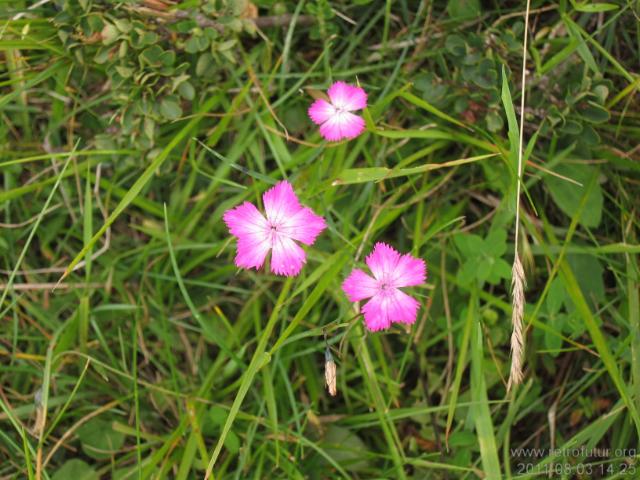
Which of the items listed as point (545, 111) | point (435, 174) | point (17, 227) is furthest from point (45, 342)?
point (545, 111)

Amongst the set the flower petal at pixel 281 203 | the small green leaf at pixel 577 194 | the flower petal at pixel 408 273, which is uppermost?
the small green leaf at pixel 577 194

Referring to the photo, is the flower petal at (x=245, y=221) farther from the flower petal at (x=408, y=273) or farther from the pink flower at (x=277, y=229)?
the flower petal at (x=408, y=273)

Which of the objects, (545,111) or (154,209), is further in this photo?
(154,209)

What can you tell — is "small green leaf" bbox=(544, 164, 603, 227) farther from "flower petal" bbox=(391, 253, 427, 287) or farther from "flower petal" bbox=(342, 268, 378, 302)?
"flower petal" bbox=(342, 268, 378, 302)

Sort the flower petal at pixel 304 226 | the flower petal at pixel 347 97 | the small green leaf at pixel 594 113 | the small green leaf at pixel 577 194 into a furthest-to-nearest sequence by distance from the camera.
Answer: the small green leaf at pixel 577 194 < the small green leaf at pixel 594 113 < the flower petal at pixel 347 97 < the flower petal at pixel 304 226

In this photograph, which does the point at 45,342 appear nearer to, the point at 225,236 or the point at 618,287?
the point at 225,236

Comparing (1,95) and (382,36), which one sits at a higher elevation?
(382,36)

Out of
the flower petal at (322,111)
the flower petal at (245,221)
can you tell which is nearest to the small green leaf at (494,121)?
the flower petal at (322,111)
